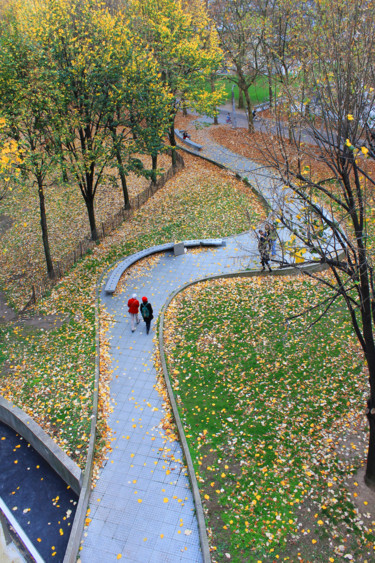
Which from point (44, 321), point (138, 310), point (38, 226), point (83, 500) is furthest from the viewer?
point (38, 226)

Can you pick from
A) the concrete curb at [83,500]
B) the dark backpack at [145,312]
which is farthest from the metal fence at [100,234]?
the concrete curb at [83,500]

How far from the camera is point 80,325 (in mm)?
14977

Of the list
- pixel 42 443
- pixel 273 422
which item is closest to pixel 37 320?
pixel 42 443

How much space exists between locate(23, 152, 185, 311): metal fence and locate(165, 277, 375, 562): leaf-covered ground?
589 cm

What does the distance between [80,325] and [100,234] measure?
7556 millimetres

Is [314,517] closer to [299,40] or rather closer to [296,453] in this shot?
[296,453]

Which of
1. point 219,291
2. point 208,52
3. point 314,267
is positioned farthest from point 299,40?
point 219,291

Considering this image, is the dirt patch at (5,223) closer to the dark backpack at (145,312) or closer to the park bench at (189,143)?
the dark backpack at (145,312)

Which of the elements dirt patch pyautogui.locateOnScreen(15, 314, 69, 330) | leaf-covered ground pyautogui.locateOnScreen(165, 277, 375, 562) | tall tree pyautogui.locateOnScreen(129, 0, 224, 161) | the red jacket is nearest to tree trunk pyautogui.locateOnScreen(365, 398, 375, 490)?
leaf-covered ground pyautogui.locateOnScreen(165, 277, 375, 562)

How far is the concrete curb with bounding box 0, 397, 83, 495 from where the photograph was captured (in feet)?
32.3

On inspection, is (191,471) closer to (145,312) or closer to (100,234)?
(145,312)

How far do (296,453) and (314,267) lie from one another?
8.74 meters

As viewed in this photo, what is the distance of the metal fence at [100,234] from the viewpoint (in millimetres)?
17734

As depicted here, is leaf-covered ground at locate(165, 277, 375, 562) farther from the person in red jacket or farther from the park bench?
the park bench
